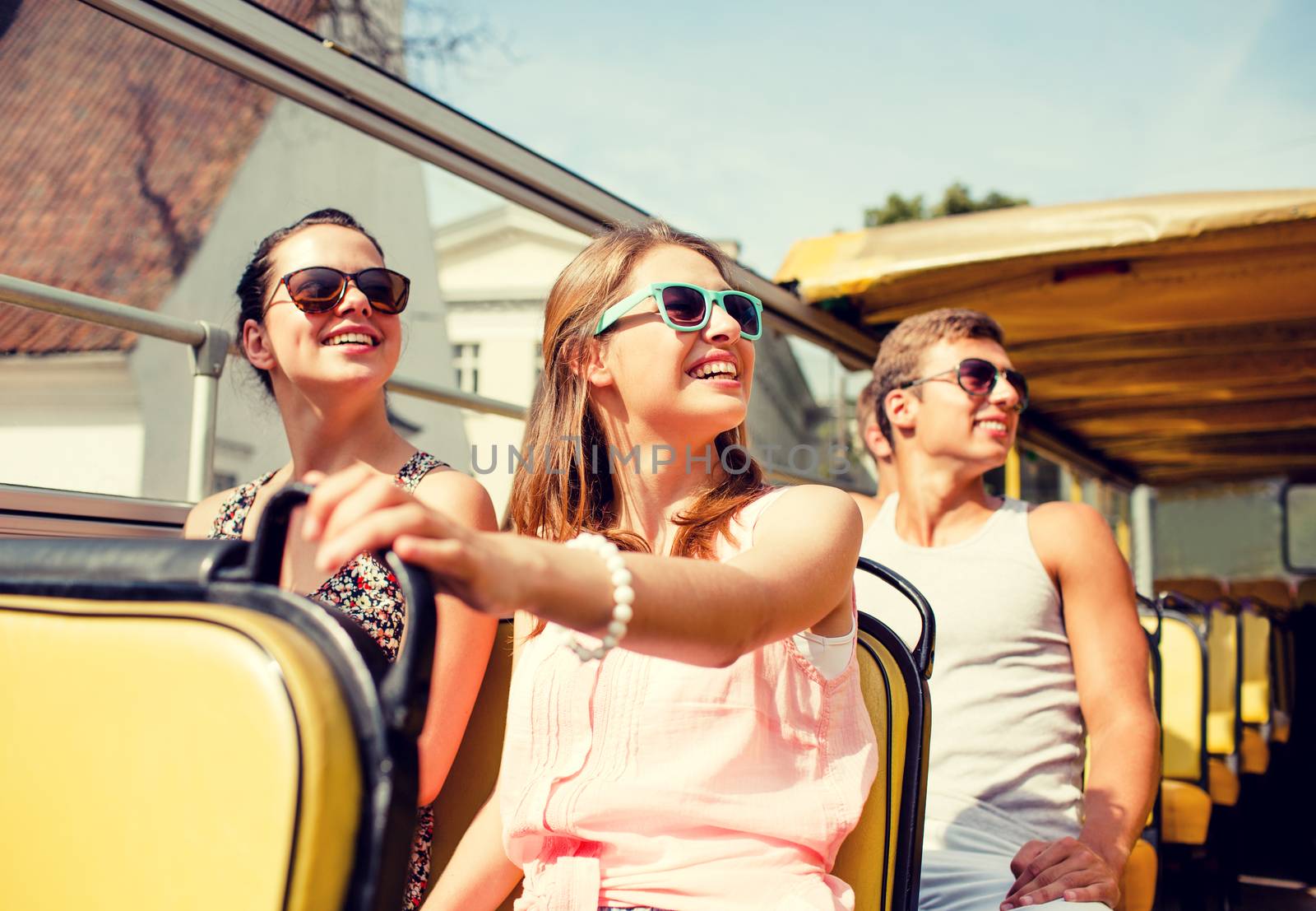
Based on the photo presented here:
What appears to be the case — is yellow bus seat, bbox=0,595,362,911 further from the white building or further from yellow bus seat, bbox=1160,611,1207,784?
the white building

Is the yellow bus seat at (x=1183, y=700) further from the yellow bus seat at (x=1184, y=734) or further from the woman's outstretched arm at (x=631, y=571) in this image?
the woman's outstretched arm at (x=631, y=571)

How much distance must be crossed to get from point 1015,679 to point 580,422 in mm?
1107

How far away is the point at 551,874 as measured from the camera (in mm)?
1322

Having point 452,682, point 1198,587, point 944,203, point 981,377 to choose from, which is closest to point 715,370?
point 452,682

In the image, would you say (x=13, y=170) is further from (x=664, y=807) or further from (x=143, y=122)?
(x=664, y=807)

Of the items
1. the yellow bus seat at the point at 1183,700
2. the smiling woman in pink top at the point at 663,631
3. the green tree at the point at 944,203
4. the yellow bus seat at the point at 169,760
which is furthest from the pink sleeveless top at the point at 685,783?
the green tree at the point at 944,203

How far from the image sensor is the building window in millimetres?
14242

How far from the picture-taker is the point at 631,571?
841 millimetres

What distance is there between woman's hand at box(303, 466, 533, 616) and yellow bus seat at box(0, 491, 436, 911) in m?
0.02

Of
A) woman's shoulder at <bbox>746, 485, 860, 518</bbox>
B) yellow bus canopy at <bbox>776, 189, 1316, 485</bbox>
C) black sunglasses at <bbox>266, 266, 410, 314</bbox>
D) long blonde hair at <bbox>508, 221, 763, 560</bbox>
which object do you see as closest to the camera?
woman's shoulder at <bbox>746, 485, 860, 518</bbox>

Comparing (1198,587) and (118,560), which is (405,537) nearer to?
(118,560)

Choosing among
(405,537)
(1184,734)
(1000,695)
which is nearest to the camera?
(405,537)

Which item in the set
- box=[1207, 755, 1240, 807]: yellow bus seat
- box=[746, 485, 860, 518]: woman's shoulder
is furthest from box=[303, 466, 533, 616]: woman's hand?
box=[1207, 755, 1240, 807]: yellow bus seat

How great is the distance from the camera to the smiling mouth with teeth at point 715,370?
1.55 m
